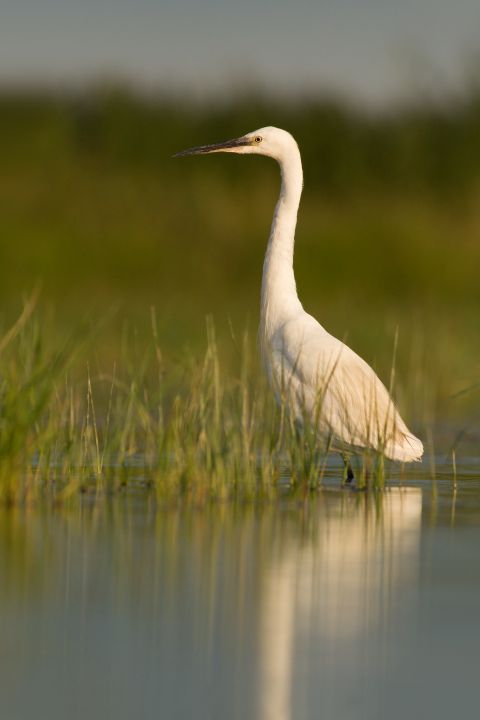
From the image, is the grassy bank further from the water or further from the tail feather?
the water

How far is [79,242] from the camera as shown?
17.1 m

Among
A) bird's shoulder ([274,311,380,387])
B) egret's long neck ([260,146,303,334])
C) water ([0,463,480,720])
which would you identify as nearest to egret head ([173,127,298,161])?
egret's long neck ([260,146,303,334])

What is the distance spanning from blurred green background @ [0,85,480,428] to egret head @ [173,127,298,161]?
4083 mm

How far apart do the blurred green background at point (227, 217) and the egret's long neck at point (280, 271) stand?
4268 mm

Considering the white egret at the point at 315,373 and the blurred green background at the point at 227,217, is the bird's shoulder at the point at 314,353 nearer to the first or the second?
the white egret at the point at 315,373

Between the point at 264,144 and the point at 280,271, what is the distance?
2.60 ft

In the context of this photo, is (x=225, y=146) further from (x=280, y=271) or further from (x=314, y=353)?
(x=314, y=353)

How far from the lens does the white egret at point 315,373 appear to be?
6895 millimetres

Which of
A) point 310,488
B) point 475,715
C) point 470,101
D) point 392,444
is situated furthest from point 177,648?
point 470,101

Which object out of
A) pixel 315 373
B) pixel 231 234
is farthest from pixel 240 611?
pixel 231 234

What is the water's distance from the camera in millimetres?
3381

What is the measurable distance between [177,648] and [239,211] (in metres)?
14.3

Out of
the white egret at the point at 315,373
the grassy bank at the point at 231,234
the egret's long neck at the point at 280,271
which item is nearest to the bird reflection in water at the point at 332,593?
the white egret at the point at 315,373

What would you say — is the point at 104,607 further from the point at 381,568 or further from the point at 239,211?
the point at 239,211
